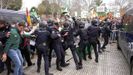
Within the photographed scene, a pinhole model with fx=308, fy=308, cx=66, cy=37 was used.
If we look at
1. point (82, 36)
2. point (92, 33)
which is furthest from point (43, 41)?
point (92, 33)

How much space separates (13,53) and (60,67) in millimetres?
3093

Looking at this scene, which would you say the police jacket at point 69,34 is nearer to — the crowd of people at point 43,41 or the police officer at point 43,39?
the crowd of people at point 43,41

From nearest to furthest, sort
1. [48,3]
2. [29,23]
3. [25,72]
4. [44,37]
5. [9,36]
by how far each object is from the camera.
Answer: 1. [9,36]
2. [44,37]
3. [25,72]
4. [29,23]
5. [48,3]

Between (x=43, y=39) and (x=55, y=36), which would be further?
(x=55, y=36)

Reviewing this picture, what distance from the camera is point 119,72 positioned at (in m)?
A: 10.5

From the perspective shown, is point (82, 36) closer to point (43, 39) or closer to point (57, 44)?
point (57, 44)

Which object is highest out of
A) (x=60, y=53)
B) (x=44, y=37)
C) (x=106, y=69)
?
(x=44, y=37)

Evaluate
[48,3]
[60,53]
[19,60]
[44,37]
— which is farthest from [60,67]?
[48,3]

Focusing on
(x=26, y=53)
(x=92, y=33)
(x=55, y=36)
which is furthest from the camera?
(x=92, y=33)

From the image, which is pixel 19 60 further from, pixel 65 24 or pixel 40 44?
pixel 65 24

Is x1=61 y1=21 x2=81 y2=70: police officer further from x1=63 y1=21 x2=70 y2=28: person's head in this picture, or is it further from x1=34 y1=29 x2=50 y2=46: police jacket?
x1=34 y1=29 x2=50 y2=46: police jacket

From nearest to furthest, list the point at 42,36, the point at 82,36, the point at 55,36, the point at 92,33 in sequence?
the point at 42,36, the point at 55,36, the point at 82,36, the point at 92,33

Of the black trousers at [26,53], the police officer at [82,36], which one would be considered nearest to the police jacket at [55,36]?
the police officer at [82,36]

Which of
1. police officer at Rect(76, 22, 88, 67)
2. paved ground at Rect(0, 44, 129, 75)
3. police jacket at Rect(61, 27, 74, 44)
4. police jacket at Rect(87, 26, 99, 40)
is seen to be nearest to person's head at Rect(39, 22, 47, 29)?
police jacket at Rect(61, 27, 74, 44)
